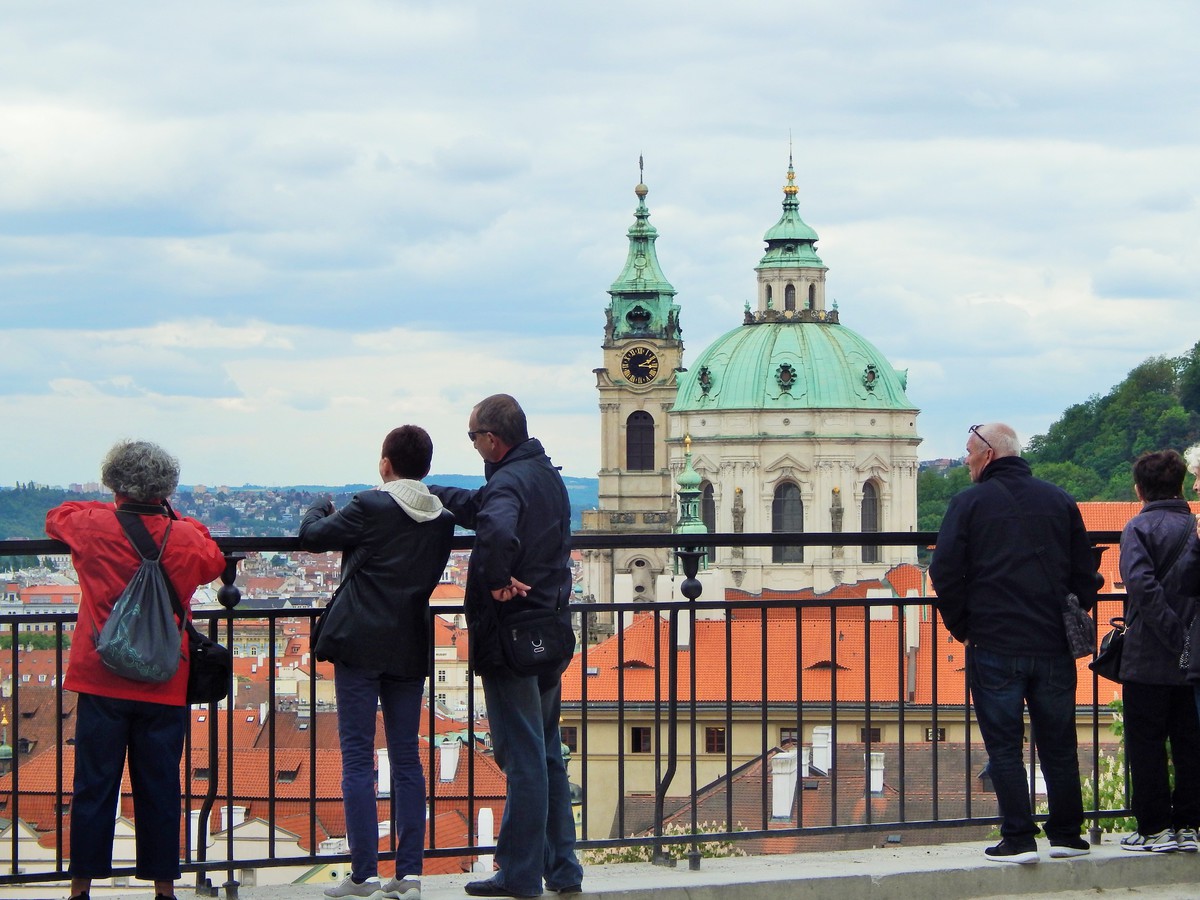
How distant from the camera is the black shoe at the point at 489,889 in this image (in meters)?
5.96

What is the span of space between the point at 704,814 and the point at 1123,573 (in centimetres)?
272

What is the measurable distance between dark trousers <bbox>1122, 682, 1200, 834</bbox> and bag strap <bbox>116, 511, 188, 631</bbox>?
3352 mm

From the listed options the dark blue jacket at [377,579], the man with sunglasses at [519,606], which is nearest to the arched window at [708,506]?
the man with sunglasses at [519,606]

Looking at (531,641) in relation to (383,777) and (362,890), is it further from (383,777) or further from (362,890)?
(383,777)

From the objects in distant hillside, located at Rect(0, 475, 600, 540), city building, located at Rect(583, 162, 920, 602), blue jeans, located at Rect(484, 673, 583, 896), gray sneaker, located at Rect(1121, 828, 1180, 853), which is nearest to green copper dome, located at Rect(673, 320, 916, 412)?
city building, located at Rect(583, 162, 920, 602)

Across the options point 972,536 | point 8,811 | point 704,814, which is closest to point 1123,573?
point 972,536

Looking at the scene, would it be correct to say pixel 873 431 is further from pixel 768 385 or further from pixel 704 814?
pixel 704 814

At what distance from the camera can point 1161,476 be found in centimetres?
654

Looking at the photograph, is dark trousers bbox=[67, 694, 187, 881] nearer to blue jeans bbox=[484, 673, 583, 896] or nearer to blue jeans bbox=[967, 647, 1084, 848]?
blue jeans bbox=[484, 673, 583, 896]

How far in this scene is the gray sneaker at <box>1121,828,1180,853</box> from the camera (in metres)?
6.70

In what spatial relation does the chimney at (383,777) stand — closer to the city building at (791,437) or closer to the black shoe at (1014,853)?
the black shoe at (1014,853)

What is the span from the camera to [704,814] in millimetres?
8469

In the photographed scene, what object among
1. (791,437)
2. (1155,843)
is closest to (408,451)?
(1155,843)

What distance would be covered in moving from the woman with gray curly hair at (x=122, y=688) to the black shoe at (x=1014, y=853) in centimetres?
282
